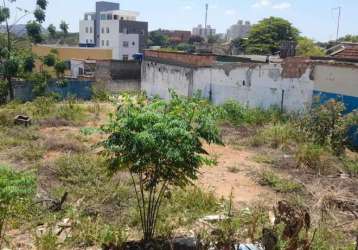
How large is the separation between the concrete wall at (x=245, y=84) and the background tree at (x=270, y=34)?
23.4 m

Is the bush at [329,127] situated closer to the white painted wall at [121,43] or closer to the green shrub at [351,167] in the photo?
the green shrub at [351,167]

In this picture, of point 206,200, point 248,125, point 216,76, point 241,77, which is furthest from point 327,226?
point 216,76

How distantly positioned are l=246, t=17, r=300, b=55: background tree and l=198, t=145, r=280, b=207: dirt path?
3290cm

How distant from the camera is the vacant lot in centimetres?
556

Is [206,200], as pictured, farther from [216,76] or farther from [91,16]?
[91,16]

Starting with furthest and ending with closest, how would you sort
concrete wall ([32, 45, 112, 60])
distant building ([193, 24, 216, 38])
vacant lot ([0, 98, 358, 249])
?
distant building ([193, 24, 216, 38]) < concrete wall ([32, 45, 112, 60]) < vacant lot ([0, 98, 358, 249])

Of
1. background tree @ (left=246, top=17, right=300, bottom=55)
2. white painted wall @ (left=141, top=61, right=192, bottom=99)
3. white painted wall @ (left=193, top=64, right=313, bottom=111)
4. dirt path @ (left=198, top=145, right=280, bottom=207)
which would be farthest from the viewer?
background tree @ (left=246, top=17, right=300, bottom=55)

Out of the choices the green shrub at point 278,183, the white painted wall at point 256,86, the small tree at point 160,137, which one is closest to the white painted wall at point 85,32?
the white painted wall at point 256,86

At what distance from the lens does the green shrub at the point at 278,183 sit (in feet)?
25.7

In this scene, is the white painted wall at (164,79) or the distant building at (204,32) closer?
the white painted wall at (164,79)

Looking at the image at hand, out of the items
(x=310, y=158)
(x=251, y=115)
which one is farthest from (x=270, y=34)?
(x=310, y=158)

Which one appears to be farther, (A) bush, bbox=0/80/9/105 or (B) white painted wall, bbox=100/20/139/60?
(B) white painted wall, bbox=100/20/139/60

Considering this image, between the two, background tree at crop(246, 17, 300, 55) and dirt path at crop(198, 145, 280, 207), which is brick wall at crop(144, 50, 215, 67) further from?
background tree at crop(246, 17, 300, 55)

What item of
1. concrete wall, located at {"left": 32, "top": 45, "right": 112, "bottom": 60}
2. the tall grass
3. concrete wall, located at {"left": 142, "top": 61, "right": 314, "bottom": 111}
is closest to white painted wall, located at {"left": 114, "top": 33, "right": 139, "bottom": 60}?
concrete wall, located at {"left": 32, "top": 45, "right": 112, "bottom": 60}
